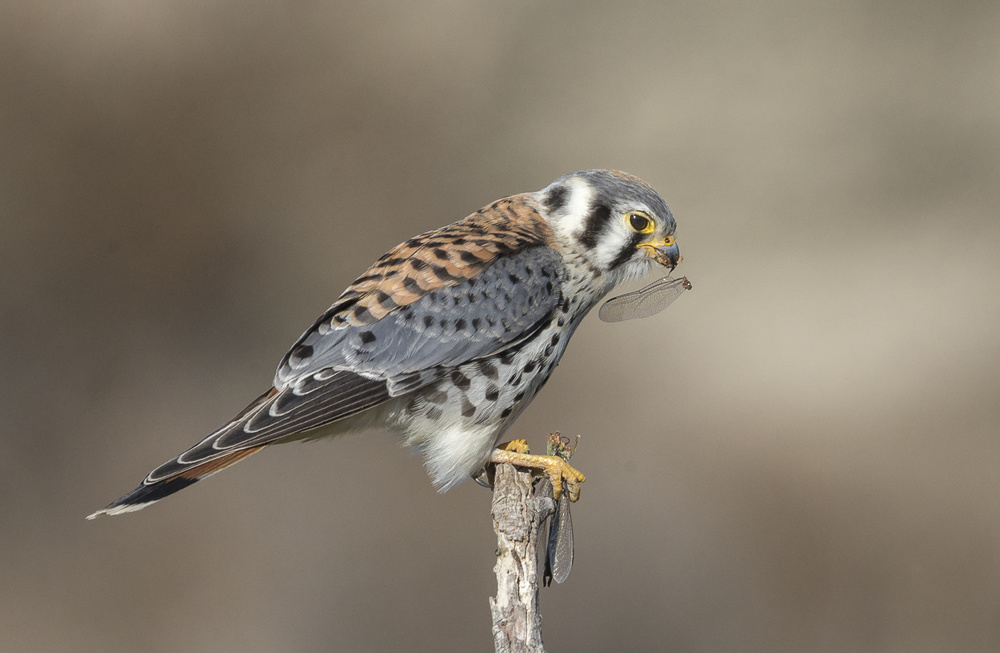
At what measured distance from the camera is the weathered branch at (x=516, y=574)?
1.70m

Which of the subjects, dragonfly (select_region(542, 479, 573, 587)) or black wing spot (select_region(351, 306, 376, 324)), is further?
dragonfly (select_region(542, 479, 573, 587))

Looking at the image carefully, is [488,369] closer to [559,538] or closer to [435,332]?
[435,332]

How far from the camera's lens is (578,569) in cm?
391

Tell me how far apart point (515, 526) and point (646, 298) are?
768 mm

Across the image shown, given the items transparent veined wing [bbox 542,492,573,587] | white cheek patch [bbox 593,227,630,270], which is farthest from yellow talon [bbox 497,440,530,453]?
white cheek patch [bbox 593,227,630,270]

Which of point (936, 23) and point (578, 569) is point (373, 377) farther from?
point (936, 23)

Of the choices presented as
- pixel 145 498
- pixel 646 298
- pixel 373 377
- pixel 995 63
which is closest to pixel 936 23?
pixel 995 63

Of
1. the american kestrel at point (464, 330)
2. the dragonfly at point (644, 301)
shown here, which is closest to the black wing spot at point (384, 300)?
the american kestrel at point (464, 330)

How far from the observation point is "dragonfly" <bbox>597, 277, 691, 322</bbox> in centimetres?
228

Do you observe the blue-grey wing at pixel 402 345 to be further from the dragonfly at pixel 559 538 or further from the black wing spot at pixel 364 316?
the dragonfly at pixel 559 538

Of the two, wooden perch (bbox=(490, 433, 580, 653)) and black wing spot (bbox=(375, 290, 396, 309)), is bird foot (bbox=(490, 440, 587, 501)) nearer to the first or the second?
wooden perch (bbox=(490, 433, 580, 653))

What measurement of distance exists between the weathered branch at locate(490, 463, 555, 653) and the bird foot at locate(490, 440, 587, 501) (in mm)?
165

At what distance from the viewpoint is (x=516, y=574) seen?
5.72 feet

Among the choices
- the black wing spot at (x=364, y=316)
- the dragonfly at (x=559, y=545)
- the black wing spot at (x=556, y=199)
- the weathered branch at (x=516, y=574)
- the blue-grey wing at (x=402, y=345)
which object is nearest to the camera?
the weathered branch at (x=516, y=574)
